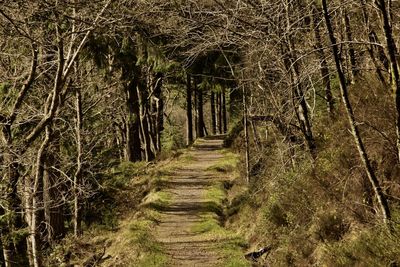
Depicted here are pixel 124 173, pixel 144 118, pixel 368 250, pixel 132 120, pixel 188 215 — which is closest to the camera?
pixel 368 250

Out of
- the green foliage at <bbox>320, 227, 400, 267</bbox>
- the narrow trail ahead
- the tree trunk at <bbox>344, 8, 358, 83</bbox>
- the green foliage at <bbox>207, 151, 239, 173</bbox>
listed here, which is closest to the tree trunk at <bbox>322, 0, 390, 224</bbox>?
the green foliage at <bbox>320, 227, 400, 267</bbox>

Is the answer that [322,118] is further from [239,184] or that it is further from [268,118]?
[239,184]

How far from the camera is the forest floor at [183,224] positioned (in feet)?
42.6

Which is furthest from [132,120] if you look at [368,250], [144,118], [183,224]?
[368,250]

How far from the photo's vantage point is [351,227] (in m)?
8.94

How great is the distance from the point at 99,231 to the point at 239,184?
5.28 m

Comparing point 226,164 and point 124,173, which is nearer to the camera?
point 226,164

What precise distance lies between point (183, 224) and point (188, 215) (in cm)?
98

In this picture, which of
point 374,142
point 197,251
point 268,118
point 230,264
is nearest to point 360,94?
point 374,142

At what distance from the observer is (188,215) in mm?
17484

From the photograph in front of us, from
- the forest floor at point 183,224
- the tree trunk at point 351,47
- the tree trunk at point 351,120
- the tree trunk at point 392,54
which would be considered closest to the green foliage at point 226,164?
the forest floor at point 183,224

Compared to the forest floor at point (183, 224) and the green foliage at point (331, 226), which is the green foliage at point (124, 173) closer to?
the forest floor at point (183, 224)

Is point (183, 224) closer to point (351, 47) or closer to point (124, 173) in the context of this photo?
point (351, 47)

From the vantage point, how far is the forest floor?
13.0 meters
